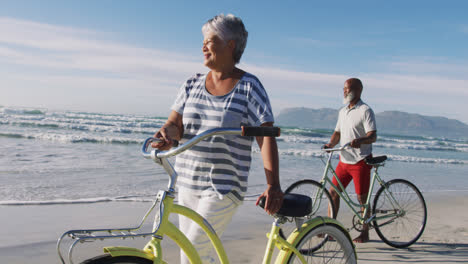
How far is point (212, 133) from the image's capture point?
1697 mm

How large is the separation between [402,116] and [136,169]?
66412 millimetres

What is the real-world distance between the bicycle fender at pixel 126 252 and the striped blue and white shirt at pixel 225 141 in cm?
61

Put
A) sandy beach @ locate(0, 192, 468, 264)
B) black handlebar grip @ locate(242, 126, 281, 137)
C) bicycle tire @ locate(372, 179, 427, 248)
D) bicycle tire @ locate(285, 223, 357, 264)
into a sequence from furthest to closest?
bicycle tire @ locate(372, 179, 427, 248) → sandy beach @ locate(0, 192, 468, 264) → bicycle tire @ locate(285, 223, 357, 264) → black handlebar grip @ locate(242, 126, 281, 137)

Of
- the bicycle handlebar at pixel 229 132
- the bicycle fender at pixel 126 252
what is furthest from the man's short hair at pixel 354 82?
the bicycle fender at pixel 126 252

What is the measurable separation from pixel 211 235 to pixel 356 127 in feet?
11.2

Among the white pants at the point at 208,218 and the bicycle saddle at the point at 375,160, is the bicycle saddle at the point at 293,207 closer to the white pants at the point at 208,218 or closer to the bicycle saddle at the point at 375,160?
the white pants at the point at 208,218

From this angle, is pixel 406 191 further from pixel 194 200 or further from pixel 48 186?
pixel 48 186

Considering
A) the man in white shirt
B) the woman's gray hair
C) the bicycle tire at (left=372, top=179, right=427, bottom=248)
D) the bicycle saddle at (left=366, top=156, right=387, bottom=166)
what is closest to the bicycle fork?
Result: the woman's gray hair

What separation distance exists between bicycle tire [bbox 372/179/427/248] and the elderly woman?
10.4ft

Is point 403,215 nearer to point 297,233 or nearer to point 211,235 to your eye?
point 297,233

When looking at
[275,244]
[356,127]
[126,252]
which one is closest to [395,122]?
[356,127]

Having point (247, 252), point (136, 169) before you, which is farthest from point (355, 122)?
point (136, 169)

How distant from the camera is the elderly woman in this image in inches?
82.9

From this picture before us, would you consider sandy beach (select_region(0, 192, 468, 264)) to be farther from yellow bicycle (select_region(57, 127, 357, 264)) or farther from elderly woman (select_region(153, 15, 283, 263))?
elderly woman (select_region(153, 15, 283, 263))
